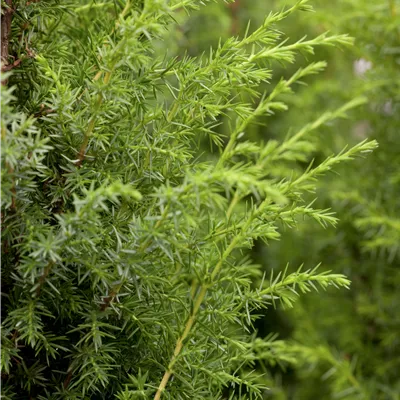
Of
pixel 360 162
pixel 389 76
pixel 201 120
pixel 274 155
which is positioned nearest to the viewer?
pixel 274 155

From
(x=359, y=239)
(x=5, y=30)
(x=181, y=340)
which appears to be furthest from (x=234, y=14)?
(x=181, y=340)

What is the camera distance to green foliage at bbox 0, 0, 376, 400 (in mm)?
555

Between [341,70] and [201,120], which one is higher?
[201,120]

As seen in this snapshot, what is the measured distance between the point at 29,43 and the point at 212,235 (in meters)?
0.31

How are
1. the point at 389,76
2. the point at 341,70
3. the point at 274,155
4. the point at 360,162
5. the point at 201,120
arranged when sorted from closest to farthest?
the point at 274,155 → the point at 201,120 → the point at 389,76 → the point at 360,162 → the point at 341,70

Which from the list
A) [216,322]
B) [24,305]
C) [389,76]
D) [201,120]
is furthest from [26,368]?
[389,76]

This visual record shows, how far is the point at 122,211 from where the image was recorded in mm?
635

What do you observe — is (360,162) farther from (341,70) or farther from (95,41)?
(95,41)

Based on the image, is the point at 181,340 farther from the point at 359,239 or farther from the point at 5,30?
the point at 359,239

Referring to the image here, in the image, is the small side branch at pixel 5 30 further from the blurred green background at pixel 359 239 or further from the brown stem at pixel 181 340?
the blurred green background at pixel 359 239

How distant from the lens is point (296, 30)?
2445 mm

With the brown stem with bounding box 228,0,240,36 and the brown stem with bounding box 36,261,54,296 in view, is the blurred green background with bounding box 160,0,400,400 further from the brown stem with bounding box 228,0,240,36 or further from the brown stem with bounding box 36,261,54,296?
the brown stem with bounding box 36,261,54,296

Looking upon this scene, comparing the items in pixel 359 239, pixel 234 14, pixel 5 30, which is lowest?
pixel 359 239

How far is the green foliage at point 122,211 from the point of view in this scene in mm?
555
